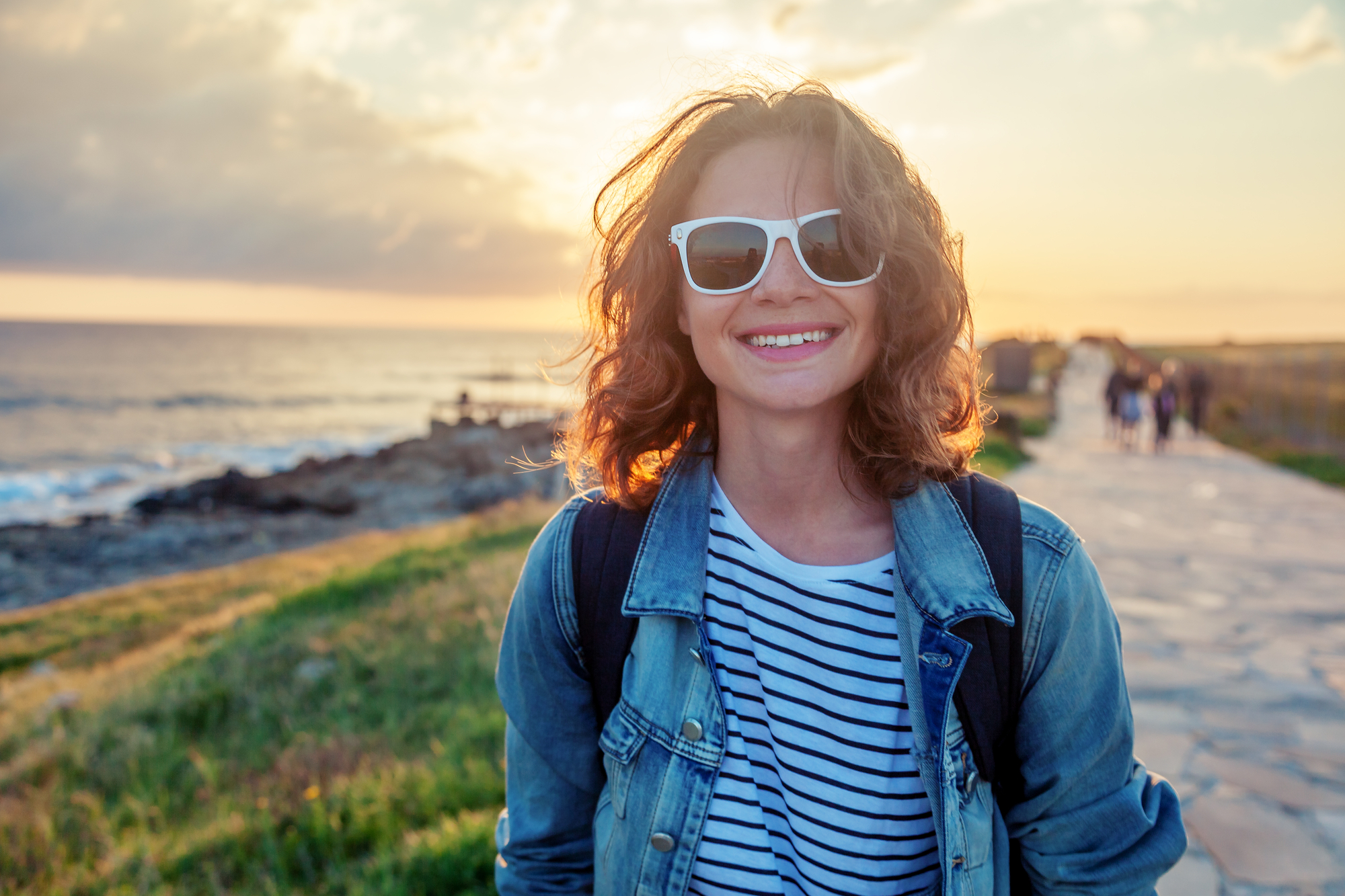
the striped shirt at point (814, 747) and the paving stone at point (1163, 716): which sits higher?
the striped shirt at point (814, 747)

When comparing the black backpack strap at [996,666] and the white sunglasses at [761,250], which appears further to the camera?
the white sunglasses at [761,250]

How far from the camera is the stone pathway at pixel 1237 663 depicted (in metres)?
3.43

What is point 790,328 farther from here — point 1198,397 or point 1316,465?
point 1198,397

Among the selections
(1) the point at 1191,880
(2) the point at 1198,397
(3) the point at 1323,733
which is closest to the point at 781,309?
(1) the point at 1191,880

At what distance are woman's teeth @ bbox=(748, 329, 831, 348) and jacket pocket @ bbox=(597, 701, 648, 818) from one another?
795mm

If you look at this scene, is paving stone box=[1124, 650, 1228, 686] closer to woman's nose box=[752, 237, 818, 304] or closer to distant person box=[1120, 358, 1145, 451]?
woman's nose box=[752, 237, 818, 304]

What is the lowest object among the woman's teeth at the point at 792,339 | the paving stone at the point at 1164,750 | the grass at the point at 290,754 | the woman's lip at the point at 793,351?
the grass at the point at 290,754

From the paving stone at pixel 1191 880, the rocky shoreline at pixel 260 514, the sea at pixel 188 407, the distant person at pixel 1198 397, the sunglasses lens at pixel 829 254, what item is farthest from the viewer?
the sea at pixel 188 407

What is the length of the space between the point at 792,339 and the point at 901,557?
1.58 feet

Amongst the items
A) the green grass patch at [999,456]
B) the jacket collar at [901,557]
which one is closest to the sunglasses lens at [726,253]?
the jacket collar at [901,557]

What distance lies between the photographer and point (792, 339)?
161cm

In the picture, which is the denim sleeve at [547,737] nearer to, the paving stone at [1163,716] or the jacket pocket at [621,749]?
the jacket pocket at [621,749]

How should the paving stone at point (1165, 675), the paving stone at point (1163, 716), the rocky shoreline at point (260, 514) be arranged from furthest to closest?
the rocky shoreline at point (260, 514), the paving stone at point (1165, 675), the paving stone at point (1163, 716)

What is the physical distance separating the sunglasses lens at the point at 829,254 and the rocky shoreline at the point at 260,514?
1352 centimetres
